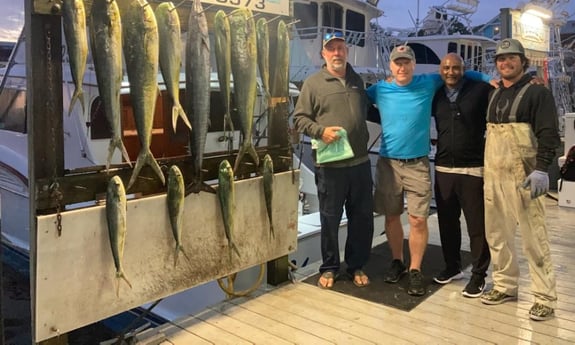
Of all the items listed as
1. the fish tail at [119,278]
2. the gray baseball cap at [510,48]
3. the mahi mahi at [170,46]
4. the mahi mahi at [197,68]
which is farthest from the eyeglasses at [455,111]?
the fish tail at [119,278]

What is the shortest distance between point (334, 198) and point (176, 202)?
1215 millimetres

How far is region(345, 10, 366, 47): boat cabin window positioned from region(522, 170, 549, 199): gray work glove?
987 centimetres

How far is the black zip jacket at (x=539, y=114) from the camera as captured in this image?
2.97 meters

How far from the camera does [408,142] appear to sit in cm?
360

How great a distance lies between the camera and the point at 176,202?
9.53ft

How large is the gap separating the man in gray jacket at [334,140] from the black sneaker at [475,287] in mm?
684

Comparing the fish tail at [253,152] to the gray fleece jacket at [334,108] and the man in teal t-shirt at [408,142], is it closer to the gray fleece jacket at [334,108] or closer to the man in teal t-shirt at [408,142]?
the gray fleece jacket at [334,108]

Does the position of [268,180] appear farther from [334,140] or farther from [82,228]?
[82,228]

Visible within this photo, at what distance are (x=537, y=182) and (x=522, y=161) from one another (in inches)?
8.0

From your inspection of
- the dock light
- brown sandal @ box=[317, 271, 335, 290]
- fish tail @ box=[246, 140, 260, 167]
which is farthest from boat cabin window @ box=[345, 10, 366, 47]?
Result: fish tail @ box=[246, 140, 260, 167]

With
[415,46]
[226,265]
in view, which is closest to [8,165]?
[226,265]

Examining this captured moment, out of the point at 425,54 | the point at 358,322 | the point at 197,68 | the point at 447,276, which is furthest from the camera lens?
the point at 425,54

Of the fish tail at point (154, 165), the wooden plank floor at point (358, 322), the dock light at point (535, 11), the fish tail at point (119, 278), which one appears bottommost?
the wooden plank floor at point (358, 322)

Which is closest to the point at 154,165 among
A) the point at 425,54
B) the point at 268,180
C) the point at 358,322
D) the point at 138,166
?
the point at 138,166
